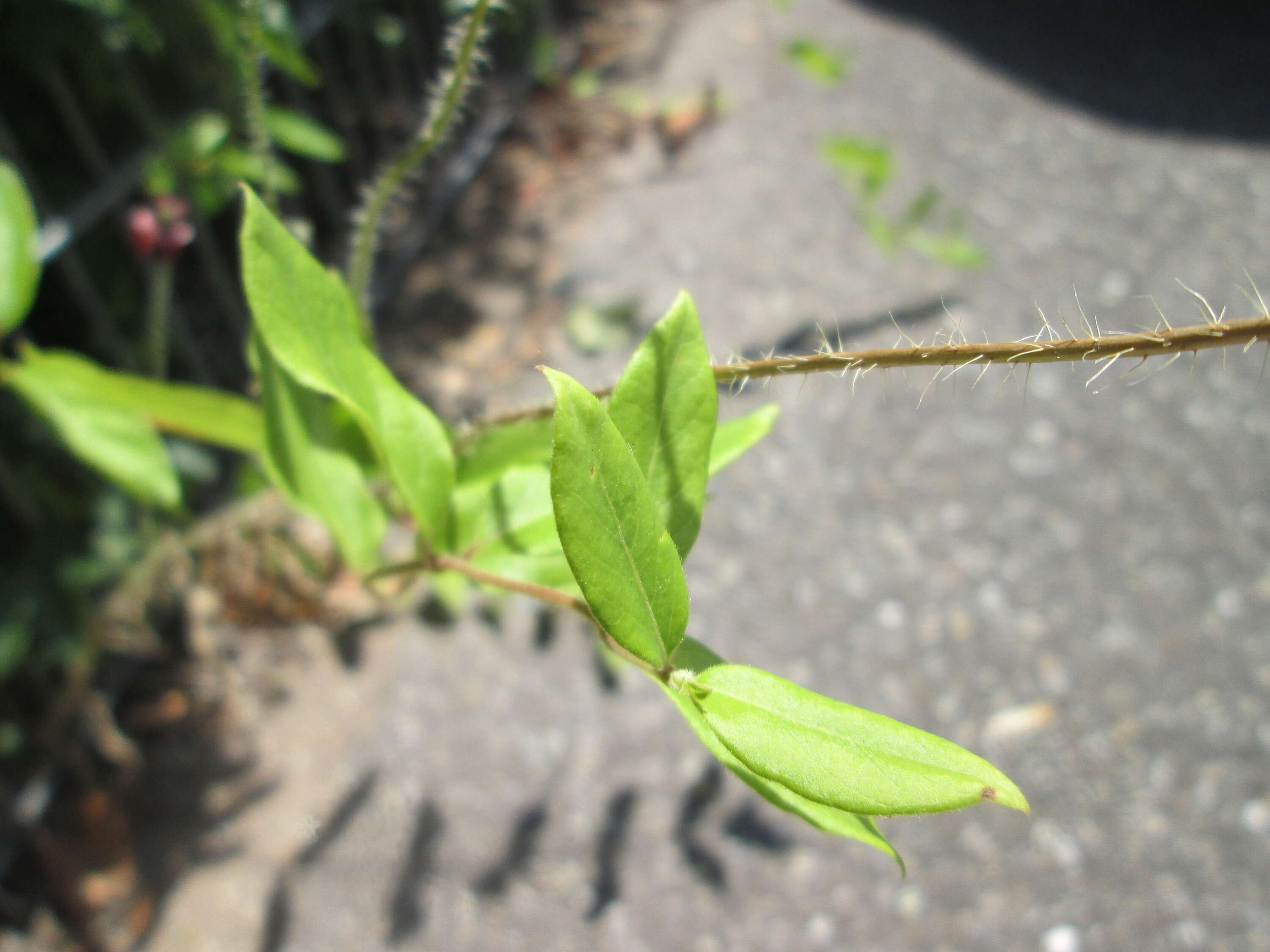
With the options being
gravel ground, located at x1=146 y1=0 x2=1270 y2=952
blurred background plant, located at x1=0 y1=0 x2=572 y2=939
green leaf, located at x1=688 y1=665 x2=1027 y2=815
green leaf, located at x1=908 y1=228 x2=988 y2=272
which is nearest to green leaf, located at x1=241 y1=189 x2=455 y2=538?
green leaf, located at x1=688 y1=665 x2=1027 y2=815

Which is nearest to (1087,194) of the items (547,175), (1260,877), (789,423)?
(789,423)

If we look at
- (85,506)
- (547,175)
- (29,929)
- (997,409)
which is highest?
(85,506)

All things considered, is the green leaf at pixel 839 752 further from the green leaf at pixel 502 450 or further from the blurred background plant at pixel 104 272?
the blurred background plant at pixel 104 272

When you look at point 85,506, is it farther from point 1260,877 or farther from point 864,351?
point 1260,877

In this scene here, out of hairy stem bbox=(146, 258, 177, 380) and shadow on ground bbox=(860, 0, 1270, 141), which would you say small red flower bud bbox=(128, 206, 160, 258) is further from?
shadow on ground bbox=(860, 0, 1270, 141)

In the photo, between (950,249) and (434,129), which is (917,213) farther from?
(434,129)

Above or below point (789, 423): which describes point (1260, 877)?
below

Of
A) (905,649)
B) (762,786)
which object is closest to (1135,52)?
(905,649)
